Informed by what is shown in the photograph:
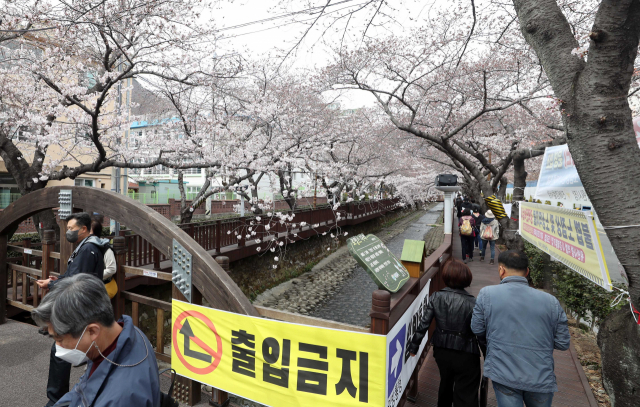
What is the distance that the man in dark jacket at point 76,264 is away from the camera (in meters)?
3.23

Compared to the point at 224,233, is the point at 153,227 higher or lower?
higher

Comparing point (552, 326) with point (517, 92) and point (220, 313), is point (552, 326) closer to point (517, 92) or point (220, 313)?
point (220, 313)

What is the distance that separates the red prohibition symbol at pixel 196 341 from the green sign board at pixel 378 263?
5.21 ft

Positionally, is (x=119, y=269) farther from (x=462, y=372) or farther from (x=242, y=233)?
(x=242, y=233)

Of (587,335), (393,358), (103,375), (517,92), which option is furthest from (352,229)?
(103,375)

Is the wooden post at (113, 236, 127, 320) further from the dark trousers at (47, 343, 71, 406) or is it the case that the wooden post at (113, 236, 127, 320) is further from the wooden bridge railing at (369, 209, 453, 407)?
the wooden bridge railing at (369, 209, 453, 407)

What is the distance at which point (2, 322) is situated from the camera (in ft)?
18.8

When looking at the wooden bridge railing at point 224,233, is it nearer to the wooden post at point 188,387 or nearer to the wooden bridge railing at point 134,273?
the wooden bridge railing at point 134,273

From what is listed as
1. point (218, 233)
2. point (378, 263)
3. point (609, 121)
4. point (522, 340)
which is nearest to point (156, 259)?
point (218, 233)

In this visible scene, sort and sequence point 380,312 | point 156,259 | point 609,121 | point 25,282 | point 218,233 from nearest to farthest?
1. point 380,312
2. point 609,121
3. point 25,282
4. point 156,259
5. point 218,233

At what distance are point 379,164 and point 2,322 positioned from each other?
20.6 meters

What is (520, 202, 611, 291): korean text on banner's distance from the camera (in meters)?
3.83

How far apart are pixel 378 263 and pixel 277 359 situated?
1302 mm

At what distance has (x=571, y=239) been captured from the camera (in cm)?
481
